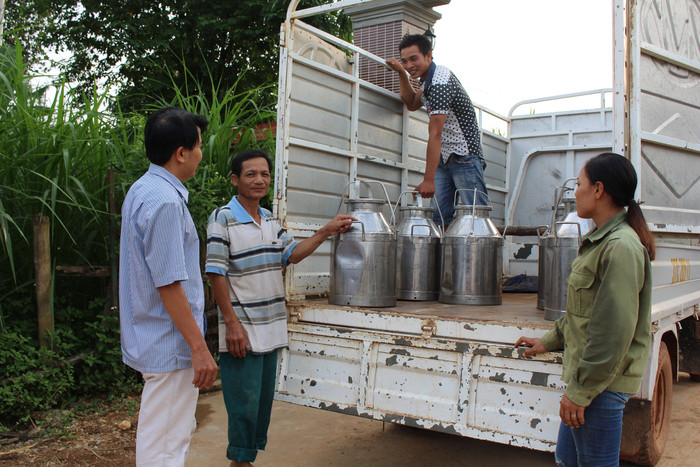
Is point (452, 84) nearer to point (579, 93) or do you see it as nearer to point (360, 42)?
point (360, 42)

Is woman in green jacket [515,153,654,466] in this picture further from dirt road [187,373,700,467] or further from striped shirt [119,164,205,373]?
dirt road [187,373,700,467]

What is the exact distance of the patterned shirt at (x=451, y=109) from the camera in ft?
12.9

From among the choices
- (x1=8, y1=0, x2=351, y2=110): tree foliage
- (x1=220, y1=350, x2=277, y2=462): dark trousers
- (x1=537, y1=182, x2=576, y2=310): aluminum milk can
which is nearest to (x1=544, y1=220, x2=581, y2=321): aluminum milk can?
(x1=537, y1=182, x2=576, y2=310): aluminum milk can

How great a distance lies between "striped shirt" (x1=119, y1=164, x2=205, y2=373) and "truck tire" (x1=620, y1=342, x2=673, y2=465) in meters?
1.93

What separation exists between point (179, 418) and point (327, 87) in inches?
88.8

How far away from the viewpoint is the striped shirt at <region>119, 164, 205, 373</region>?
189 centimetres

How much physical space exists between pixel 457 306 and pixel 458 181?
1.08 meters

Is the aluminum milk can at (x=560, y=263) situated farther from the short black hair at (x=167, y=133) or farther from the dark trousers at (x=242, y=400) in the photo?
the short black hair at (x=167, y=133)

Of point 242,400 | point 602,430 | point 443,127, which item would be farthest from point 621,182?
point 443,127

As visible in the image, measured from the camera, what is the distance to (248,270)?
2797 mm

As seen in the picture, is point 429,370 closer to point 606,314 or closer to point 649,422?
point 649,422

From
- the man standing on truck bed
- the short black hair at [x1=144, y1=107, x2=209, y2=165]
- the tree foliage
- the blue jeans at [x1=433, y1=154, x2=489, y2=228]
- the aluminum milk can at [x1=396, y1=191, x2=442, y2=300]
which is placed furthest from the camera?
the tree foliage

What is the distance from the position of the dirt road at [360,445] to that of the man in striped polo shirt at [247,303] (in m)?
0.62

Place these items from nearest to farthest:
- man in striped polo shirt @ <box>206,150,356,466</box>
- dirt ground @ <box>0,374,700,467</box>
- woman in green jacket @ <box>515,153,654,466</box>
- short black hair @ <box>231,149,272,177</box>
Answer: woman in green jacket @ <box>515,153,654,466</box> < man in striped polo shirt @ <box>206,150,356,466</box> < short black hair @ <box>231,149,272,177</box> < dirt ground @ <box>0,374,700,467</box>
